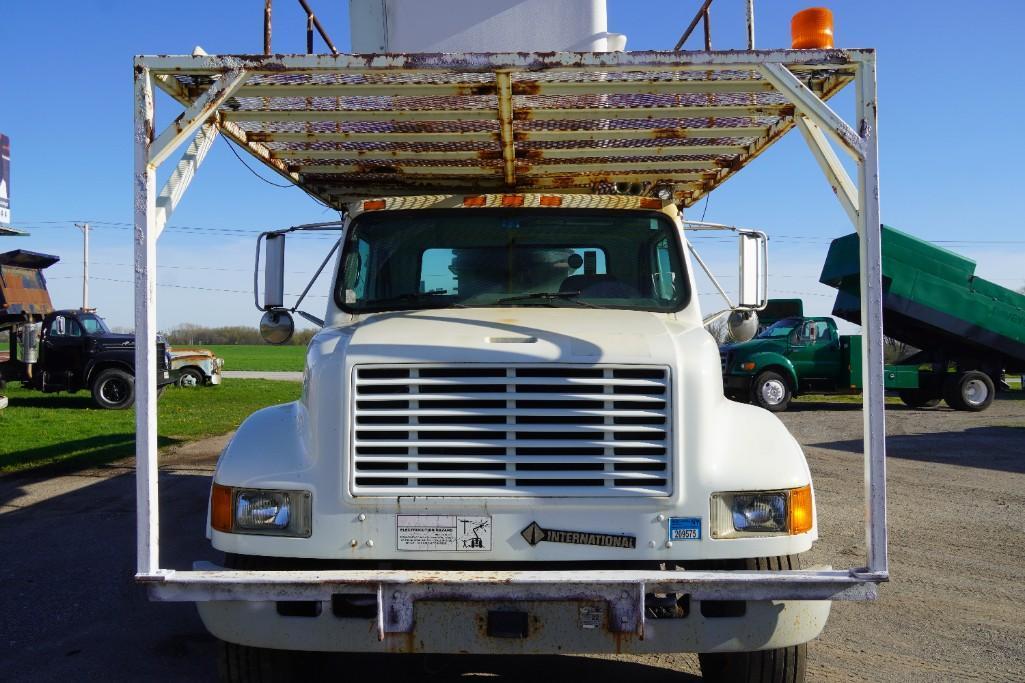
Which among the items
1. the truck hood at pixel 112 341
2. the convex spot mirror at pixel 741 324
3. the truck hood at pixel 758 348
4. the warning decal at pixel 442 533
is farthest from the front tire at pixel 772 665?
the truck hood at pixel 112 341

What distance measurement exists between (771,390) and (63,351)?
15948 mm

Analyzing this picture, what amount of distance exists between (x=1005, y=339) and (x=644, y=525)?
19.3 m

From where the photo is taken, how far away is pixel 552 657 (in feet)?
15.6

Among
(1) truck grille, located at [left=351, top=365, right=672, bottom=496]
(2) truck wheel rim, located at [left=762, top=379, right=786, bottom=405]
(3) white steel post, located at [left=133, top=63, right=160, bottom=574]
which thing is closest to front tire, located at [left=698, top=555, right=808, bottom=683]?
(1) truck grille, located at [left=351, top=365, right=672, bottom=496]

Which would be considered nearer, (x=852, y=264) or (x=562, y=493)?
(x=562, y=493)

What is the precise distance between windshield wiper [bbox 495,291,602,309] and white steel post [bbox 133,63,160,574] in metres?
1.67

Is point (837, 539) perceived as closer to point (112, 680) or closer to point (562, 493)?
point (562, 493)

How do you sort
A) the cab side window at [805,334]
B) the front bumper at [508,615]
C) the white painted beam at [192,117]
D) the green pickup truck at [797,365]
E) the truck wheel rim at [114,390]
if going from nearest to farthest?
the front bumper at [508,615] → the white painted beam at [192,117] → the truck wheel rim at [114,390] → the green pickup truck at [797,365] → the cab side window at [805,334]

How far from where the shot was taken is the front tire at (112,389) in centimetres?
2038

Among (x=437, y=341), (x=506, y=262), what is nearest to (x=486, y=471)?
(x=437, y=341)

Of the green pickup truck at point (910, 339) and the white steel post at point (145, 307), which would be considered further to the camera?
the green pickup truck at point (910, 339)

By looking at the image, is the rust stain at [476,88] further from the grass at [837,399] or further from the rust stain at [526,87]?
the grass at [837,399]

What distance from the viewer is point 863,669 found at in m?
4.49

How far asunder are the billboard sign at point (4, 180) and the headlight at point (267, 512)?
45439 millimetres
